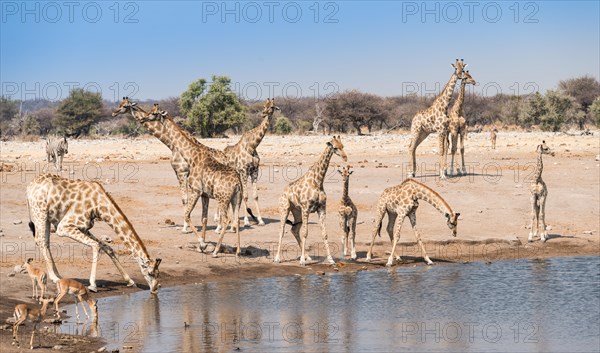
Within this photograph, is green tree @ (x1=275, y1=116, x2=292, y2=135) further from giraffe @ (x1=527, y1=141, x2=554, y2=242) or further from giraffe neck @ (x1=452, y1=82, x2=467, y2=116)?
giraffe @ (x1=527, y1=141, x2=554, y2=242)

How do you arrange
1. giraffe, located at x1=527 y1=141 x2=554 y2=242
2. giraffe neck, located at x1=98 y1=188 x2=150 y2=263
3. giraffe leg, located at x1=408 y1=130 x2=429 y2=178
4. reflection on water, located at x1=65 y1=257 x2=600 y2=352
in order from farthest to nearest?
giraffe leg, located at x1=408 y1=130 x2=429 y2=178, giraffe, located at x1=527 y1=141 x2=554 y2=242, giraffe neck, located at x1=98 y1=188 x2=150 y2=263, reflection on water, located at x1=65 y1=257 x2=600 y2=352

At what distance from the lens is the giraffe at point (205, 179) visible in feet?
66.4

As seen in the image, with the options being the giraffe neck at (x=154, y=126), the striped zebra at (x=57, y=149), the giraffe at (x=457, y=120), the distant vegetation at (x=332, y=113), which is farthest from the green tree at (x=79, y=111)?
the giraffe neck at (x=154, y=126)

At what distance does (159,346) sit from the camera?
44.8 feet

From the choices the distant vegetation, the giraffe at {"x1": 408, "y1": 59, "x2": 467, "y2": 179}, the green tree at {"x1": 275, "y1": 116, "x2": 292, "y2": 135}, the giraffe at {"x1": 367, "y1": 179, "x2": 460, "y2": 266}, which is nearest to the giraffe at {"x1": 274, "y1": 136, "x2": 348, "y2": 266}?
the giraffe at {"x1": 367, "y1": 179, "x2": 460, "y2": 266}

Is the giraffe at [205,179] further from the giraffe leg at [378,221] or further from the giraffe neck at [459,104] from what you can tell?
the giraffe neck at [459,104]

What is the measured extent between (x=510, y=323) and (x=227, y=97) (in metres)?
40.7

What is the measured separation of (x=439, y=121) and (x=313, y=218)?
6.69 meters

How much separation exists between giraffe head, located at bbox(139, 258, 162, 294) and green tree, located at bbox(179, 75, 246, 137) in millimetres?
36616

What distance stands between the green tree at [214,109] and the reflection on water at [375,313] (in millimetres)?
34213

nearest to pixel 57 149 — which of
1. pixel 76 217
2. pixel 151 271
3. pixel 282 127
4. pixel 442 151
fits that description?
pixel 442 151

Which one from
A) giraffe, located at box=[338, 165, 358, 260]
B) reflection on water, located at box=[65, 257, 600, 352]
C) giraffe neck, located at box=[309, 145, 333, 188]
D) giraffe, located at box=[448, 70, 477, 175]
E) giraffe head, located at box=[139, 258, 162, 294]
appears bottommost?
reflection on water, located at box=[65, 257, 600, 352]

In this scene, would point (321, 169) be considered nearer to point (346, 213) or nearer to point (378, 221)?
point (346, 213)

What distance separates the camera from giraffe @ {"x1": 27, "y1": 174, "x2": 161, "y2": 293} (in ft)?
55.4
